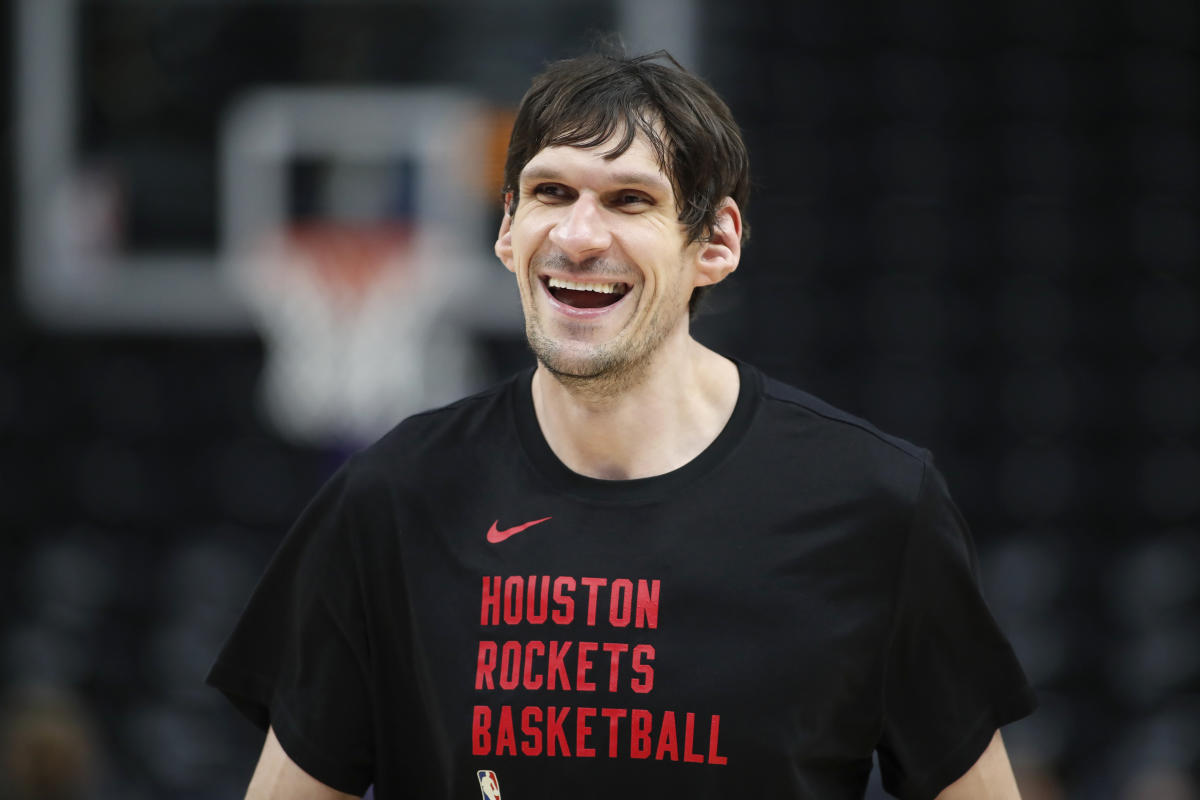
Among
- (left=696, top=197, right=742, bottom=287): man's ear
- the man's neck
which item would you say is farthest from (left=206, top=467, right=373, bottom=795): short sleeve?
(left=696, top=197, right=742, bottom=287): man's ear

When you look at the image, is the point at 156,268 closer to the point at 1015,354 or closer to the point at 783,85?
the point at 783,85

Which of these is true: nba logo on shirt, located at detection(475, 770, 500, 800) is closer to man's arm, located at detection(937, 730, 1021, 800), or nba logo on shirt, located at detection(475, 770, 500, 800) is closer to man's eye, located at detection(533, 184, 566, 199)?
man's arm, located at detection(937, 730, 1021, 800)

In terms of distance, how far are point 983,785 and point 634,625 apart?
23.9 inches

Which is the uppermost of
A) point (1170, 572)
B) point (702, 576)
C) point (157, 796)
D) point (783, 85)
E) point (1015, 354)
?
point (783, 85)

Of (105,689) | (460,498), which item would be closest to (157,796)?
(105,689)

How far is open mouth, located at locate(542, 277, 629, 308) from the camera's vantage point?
8.34 ft

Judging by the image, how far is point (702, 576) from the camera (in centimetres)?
252

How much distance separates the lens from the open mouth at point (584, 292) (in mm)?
2543

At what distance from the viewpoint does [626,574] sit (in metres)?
2.51

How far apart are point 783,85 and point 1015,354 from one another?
1.89m

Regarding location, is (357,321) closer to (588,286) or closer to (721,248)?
(721,248)

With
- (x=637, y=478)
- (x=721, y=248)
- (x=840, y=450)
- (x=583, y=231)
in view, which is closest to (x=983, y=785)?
(x=840, y=450)

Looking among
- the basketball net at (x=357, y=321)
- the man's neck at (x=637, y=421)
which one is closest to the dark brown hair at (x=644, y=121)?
the man's neck at (x=637, y=421)

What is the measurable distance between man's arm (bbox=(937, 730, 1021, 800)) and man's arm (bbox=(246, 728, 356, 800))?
968 mm
